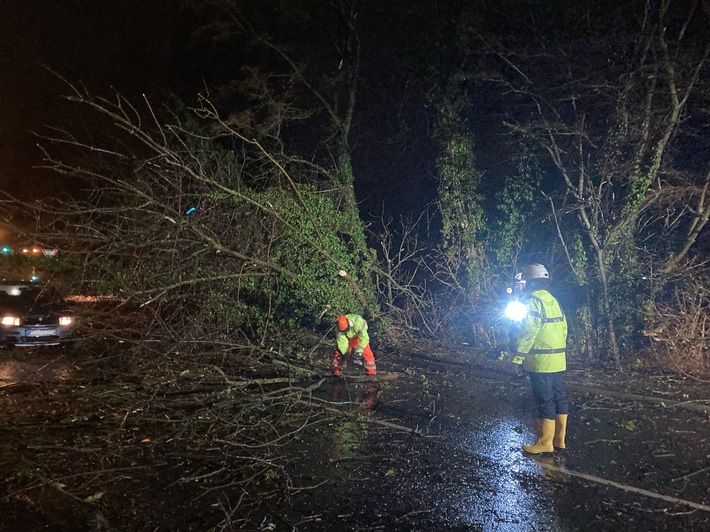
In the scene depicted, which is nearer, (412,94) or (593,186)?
(593,186)

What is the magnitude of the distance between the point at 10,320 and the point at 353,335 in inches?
268

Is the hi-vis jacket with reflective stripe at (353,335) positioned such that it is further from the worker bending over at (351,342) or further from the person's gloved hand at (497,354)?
the person's gloved hand at (497,354)

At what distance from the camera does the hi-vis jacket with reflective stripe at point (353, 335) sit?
26.1 ft

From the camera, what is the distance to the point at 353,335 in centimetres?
805

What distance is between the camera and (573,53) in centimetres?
910

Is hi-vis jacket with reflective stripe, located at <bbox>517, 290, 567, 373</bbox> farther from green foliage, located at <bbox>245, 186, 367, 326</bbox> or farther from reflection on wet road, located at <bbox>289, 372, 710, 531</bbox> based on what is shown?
green foliage, located at <bbox>245, 186, 367, 326</bbox>

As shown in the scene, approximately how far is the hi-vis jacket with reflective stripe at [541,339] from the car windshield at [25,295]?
30.1 feet

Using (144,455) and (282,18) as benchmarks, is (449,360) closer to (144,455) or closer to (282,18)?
(144,455)

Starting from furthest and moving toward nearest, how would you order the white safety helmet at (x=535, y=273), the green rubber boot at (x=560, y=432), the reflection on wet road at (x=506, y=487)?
the white safety helmet at (x=535, y=273)
the green rubber boot at (x=560, y=432)
the reflection on wet road at (x=506, y=487)

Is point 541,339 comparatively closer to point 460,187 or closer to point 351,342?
point 351,342

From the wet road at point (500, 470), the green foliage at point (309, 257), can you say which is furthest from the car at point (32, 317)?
the wet road at point (500, 470)

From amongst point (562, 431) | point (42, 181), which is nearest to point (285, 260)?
point (562, 431)

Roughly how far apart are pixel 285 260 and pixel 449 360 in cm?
336

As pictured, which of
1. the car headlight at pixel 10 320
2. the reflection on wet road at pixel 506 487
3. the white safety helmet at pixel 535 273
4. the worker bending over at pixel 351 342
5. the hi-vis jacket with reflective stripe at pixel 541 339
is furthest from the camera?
the car headlight at pixel 10 320
